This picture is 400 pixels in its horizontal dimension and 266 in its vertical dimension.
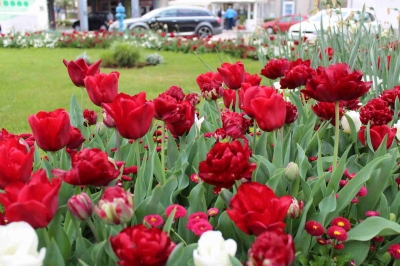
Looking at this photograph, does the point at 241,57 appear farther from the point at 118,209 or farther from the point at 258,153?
the point at 118,209

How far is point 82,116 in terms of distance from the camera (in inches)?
75.9

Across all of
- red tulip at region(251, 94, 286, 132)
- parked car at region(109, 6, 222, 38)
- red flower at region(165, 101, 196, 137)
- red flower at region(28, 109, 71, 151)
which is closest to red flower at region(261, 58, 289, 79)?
red flower at region(165, 101, 196, 137)

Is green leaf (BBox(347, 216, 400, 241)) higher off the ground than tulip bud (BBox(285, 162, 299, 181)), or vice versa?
tulip bud (BBox(285, 162, 299, 181))

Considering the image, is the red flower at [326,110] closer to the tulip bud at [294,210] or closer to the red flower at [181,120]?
the red flower at [181,120]

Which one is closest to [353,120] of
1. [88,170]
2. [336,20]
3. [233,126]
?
[233,126]

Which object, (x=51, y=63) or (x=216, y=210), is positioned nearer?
(x=216, y=210)

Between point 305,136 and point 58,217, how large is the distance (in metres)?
1.00

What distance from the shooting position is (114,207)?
874 millimetres

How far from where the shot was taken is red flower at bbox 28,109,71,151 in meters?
1.17

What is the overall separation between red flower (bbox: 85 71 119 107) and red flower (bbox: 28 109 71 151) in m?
0.32

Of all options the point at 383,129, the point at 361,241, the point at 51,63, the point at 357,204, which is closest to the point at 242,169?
the point at 361,241

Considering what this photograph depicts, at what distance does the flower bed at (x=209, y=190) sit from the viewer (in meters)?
0.85

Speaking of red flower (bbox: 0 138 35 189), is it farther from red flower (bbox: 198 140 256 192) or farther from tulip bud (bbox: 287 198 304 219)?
tulip bud (bbox: 287 198 304 219)

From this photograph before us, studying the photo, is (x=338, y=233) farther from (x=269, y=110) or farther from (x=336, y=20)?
(x=336, y=20)
